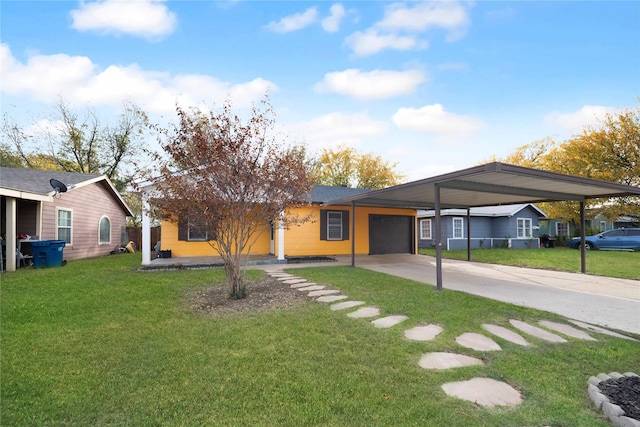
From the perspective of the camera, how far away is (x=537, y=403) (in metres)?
2.36

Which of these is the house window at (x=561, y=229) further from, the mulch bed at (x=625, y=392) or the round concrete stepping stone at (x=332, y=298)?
the mulch bed at (x=625, y=392)

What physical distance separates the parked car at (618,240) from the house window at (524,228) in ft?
10.0

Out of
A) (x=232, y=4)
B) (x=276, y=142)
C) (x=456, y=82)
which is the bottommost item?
(x=276, y=142)

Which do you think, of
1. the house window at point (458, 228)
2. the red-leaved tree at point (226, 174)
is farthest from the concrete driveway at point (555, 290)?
the house window at point (458, 228)

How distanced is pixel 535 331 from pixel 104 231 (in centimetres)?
1639

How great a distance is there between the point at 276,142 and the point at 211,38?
187 inches

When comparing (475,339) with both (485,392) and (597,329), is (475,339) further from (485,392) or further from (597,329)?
(597,329)

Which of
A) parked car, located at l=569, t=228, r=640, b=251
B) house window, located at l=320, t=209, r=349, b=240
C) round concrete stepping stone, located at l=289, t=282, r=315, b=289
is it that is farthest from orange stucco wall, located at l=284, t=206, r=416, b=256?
parked car, located at l=569, t=228, r=640, b=251

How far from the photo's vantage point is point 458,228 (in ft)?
60.3

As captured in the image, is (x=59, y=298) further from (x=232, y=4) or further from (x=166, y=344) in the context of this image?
(x=232, y=4)

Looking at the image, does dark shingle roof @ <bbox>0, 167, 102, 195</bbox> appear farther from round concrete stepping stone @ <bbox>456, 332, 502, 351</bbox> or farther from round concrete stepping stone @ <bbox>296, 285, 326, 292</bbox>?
round concrete stepping stone @ <bbox>456, 332, 502, 351</bbox>

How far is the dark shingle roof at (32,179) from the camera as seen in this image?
30.3 ft

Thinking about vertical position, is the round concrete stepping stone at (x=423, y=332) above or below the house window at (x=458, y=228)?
below

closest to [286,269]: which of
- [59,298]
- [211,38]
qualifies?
[59,298]
